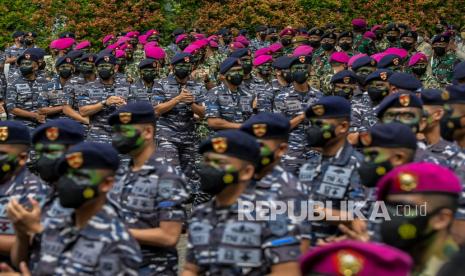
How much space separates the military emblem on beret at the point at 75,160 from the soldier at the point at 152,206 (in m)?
A: 0.71

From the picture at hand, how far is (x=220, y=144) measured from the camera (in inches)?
192

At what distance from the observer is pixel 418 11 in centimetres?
2241

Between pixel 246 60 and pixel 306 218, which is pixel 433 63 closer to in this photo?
pixel 246 60

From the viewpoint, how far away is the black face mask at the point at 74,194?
183 inches

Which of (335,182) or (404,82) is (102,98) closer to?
(404,82)

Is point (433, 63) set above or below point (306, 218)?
below

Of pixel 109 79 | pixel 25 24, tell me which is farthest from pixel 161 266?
pixel 25 24

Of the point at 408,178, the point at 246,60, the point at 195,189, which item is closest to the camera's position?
the point at 408,178

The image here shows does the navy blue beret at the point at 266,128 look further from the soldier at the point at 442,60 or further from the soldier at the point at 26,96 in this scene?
the soldier at the point at 442,60

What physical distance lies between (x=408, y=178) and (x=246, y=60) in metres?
8.62

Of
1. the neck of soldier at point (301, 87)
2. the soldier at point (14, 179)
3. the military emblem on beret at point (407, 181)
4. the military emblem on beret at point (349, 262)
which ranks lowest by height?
the neck of soldier at point (301, 87)

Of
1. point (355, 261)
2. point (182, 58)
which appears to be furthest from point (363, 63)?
point (355, 261)

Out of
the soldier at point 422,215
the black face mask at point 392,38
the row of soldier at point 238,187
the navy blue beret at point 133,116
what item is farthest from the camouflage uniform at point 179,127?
the black face mask at point 392,38

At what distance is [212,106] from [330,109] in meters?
4.17
